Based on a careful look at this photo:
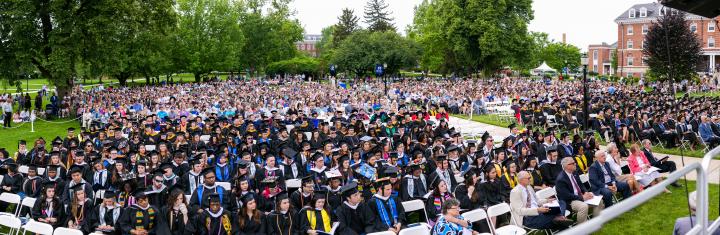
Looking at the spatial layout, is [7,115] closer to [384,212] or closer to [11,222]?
[11,222]

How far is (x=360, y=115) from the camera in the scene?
19375 millimetres

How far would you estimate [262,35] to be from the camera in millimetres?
67812

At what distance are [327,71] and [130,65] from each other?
1028 inches

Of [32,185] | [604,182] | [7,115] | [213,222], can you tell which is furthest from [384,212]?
[7,115]

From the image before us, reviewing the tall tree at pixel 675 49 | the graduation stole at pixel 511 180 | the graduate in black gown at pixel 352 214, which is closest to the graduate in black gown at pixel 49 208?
the graduate in black gown at pixel 352 214

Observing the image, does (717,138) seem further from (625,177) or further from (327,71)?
(327,71)

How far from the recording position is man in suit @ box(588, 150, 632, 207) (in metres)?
8.98

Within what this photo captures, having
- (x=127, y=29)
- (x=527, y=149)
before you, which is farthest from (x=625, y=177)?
(x=127, y=29)

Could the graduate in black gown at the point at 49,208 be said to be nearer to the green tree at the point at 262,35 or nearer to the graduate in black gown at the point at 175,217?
the graduate in black gown at the point at 175,217

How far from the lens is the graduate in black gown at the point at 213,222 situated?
7.39 m

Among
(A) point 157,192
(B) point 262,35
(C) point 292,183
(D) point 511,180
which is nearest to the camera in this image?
(A) point 157,192

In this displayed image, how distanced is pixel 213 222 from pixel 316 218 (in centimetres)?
132

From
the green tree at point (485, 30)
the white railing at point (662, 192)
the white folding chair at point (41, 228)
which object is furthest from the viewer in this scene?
the green tree at point (485, 30)

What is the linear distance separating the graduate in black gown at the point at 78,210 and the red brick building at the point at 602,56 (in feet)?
282
